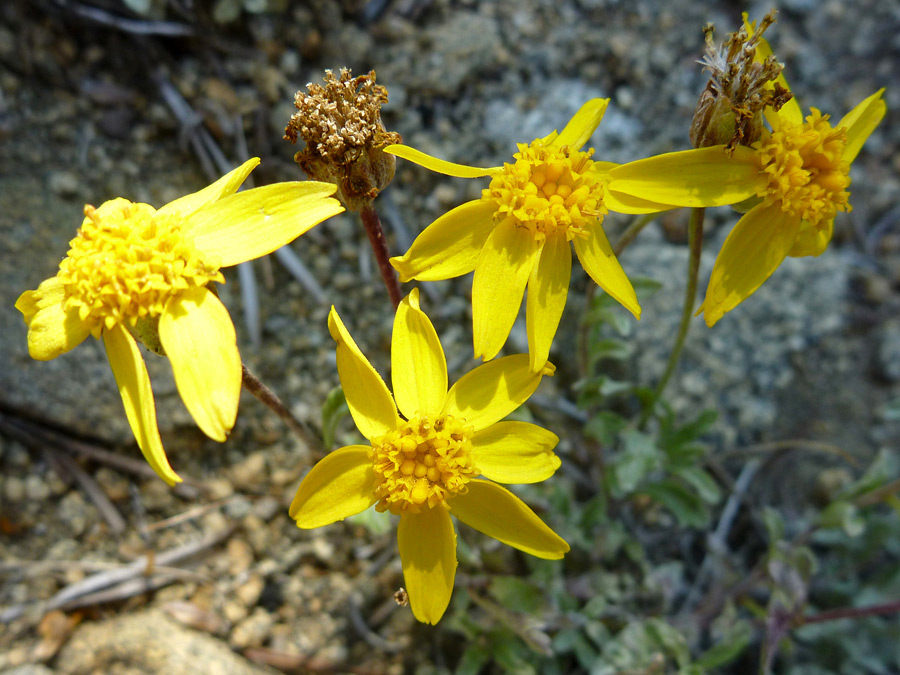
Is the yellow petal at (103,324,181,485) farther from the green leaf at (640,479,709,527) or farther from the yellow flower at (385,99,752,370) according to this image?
the green leaf at (640,479,709,527)

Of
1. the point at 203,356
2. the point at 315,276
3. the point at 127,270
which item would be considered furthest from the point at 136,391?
the point at 315,276

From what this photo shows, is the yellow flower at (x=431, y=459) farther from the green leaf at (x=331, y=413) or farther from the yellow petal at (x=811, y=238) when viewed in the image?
the yellow petal at (x=811, y=238)

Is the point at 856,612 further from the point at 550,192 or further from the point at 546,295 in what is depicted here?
the point at 550,192

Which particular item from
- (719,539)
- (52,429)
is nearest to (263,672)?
(52,429)

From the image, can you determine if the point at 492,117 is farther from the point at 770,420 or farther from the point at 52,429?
the point at 52,429

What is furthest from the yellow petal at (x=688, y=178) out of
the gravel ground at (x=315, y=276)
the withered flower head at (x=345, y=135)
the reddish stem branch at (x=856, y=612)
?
the reddish stem branch at (x=856, y=612)
